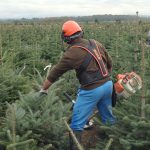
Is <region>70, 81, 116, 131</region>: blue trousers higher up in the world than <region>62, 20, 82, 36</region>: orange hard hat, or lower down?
lower down

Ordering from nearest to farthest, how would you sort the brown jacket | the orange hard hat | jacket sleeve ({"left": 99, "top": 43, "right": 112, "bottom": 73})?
the brown jacket < the orange hard hat < jacket sleeve ({"left": 99, "top": 43, "right": 112, "bottom": 73})

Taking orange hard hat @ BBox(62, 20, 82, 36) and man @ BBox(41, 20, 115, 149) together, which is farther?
orange hard hat @ BBox(62, 20, 82, 36)

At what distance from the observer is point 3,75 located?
794 cm

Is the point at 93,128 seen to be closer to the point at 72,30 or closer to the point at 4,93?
the point at 4,93

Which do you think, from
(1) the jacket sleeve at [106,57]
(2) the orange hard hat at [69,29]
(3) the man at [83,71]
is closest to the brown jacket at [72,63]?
(3) the man at [83,71]

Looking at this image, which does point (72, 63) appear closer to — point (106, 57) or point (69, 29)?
point (69, 29)

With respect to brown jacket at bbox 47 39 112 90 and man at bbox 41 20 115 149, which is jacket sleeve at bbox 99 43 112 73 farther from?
brown jacket at bbox 47 39 112 90

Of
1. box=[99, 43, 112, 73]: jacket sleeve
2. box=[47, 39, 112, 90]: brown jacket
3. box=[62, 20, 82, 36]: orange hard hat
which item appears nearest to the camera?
box=[47, 39, 112, 90]: brown jacket

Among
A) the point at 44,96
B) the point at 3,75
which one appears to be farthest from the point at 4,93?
the point at 44,96

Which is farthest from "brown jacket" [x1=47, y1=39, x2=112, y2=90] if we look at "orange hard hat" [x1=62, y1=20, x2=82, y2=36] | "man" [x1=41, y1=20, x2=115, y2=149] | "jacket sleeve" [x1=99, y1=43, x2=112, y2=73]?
"jacket sleeve" [x1=99, y1=43, x2=112, y2=73]

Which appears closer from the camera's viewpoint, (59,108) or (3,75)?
(59,108)

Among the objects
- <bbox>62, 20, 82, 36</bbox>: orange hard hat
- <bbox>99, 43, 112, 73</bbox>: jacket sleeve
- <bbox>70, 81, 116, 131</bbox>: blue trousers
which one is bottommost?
<bbox>70, 81, 116, 131</bbox>: blue trousers

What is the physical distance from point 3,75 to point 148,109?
3585mm

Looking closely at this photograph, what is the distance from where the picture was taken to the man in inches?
244
